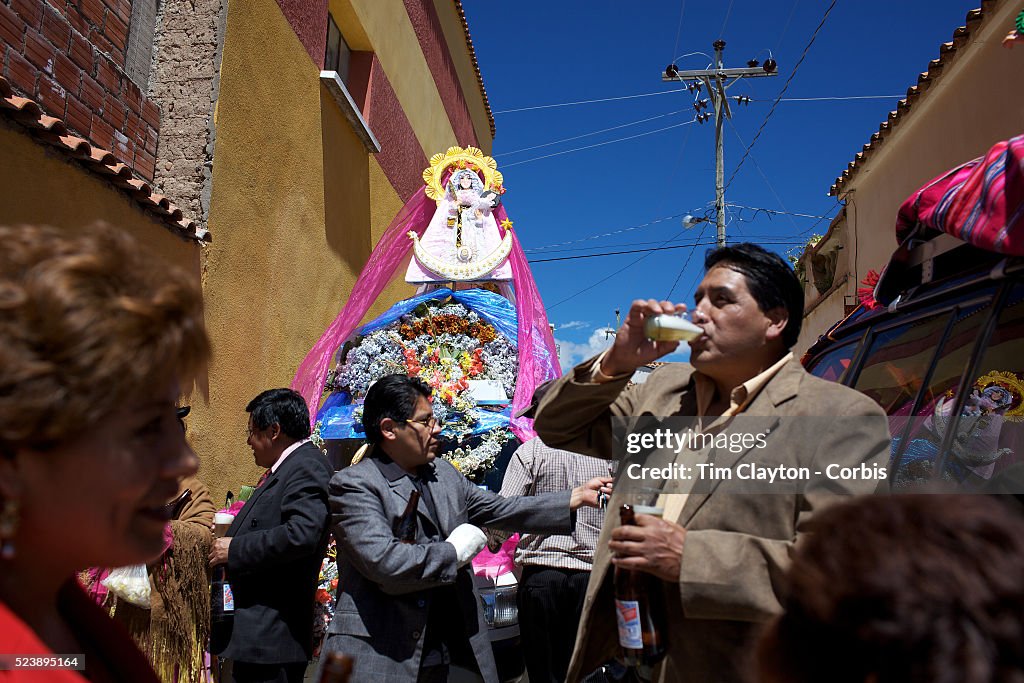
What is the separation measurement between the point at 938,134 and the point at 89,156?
366 inches

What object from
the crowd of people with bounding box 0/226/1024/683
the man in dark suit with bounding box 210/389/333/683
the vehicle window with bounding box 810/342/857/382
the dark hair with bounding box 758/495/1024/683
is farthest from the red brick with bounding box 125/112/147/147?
the dark hair with bounding box 758/495/1024/683

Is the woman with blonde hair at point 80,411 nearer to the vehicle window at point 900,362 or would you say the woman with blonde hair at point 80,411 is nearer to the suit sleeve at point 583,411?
the suit sleeve at point 583,411

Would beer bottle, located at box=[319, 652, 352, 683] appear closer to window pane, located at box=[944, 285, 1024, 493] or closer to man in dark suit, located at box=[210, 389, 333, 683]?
window pane, located at box=[944, 285, 1024, 493]

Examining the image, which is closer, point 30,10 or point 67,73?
point 30,10

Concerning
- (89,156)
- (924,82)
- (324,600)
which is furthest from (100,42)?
(924,82)

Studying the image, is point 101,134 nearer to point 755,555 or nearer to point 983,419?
point 755,555

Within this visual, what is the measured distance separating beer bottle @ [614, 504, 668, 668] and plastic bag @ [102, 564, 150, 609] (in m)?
2.15

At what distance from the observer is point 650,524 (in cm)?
185

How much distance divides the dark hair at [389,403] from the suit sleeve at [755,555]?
5.20 feet

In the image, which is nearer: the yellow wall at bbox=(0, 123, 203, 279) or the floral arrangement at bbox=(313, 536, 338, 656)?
the yellow wall at bbox=(0, 123, 203, 279)

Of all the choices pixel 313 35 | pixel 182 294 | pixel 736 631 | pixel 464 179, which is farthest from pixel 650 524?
pixel 313 35

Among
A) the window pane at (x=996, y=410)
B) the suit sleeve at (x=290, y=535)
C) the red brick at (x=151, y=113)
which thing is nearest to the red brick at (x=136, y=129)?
the red brick at (x=151, y=113)

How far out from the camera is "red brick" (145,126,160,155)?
21.0 ft

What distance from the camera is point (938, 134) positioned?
9.45 meters
